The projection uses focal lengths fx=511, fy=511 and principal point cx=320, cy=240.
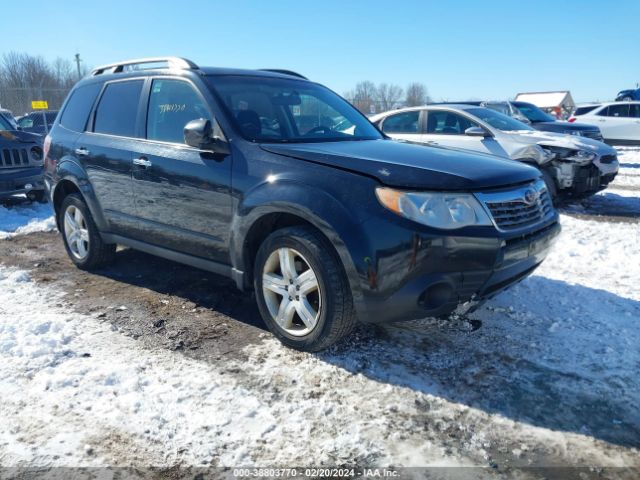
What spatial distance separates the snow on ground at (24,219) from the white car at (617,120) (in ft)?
53.8

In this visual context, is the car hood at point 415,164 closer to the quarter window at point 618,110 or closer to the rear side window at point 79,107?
the rear side window at point 79,107

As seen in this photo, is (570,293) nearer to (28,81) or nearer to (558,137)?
(558,137)

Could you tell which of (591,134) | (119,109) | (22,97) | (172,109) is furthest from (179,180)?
(22,97)

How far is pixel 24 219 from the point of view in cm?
778

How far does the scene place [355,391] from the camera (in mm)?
2908

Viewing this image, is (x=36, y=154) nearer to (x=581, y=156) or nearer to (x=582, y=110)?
(x=581, y=156)

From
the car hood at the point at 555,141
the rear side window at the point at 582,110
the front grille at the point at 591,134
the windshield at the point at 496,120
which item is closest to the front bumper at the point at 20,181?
the windshield at the point at 496,120

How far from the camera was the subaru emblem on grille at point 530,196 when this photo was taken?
325cm

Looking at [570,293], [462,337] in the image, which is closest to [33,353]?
[462,337]

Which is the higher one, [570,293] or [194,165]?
[194,165]

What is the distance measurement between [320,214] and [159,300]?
2.03m

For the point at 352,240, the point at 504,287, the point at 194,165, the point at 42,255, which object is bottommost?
the point at 42,255

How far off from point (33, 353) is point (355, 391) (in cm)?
209

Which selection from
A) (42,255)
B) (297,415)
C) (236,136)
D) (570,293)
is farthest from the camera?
(42,255)
